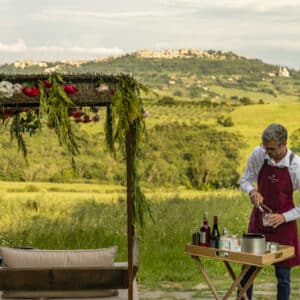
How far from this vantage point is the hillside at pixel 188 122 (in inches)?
765

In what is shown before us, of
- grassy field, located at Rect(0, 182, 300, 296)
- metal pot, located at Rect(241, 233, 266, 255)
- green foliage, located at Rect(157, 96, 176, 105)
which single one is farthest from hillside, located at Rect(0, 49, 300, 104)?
metal pot, located at Rect(241, 233, 266, 255)

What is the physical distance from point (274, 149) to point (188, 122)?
18.4 meters

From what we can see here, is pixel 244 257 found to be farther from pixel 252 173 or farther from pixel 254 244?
pixel 252 173

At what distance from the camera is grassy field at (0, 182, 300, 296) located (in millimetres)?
9086

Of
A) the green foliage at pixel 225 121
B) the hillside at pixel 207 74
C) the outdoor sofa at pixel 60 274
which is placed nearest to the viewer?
the outdoor sofa at pixel 60 274

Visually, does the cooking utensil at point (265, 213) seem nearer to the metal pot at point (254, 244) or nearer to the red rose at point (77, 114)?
the metal pot at point (254, 244)

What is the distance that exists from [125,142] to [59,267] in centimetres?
91

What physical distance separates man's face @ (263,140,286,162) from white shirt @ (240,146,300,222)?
0.30ft

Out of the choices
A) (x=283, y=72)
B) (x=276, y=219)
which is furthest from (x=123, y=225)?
(x=283, y=72)

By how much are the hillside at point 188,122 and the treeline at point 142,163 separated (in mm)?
25

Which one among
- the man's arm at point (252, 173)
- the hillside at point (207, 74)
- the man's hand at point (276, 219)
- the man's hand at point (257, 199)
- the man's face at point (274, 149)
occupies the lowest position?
the man's hand at point (276, 219)

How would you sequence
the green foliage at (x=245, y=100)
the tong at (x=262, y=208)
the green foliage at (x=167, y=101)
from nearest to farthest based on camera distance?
the tong at (x=262, y=208)
the green foliage at (x=167, y=101)
the green foliage at (x=245, y=100)

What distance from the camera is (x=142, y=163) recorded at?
19.8 meters

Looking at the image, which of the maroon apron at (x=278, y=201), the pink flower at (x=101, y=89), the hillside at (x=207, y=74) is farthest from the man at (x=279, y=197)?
the hillside at (x=207, y=74)
